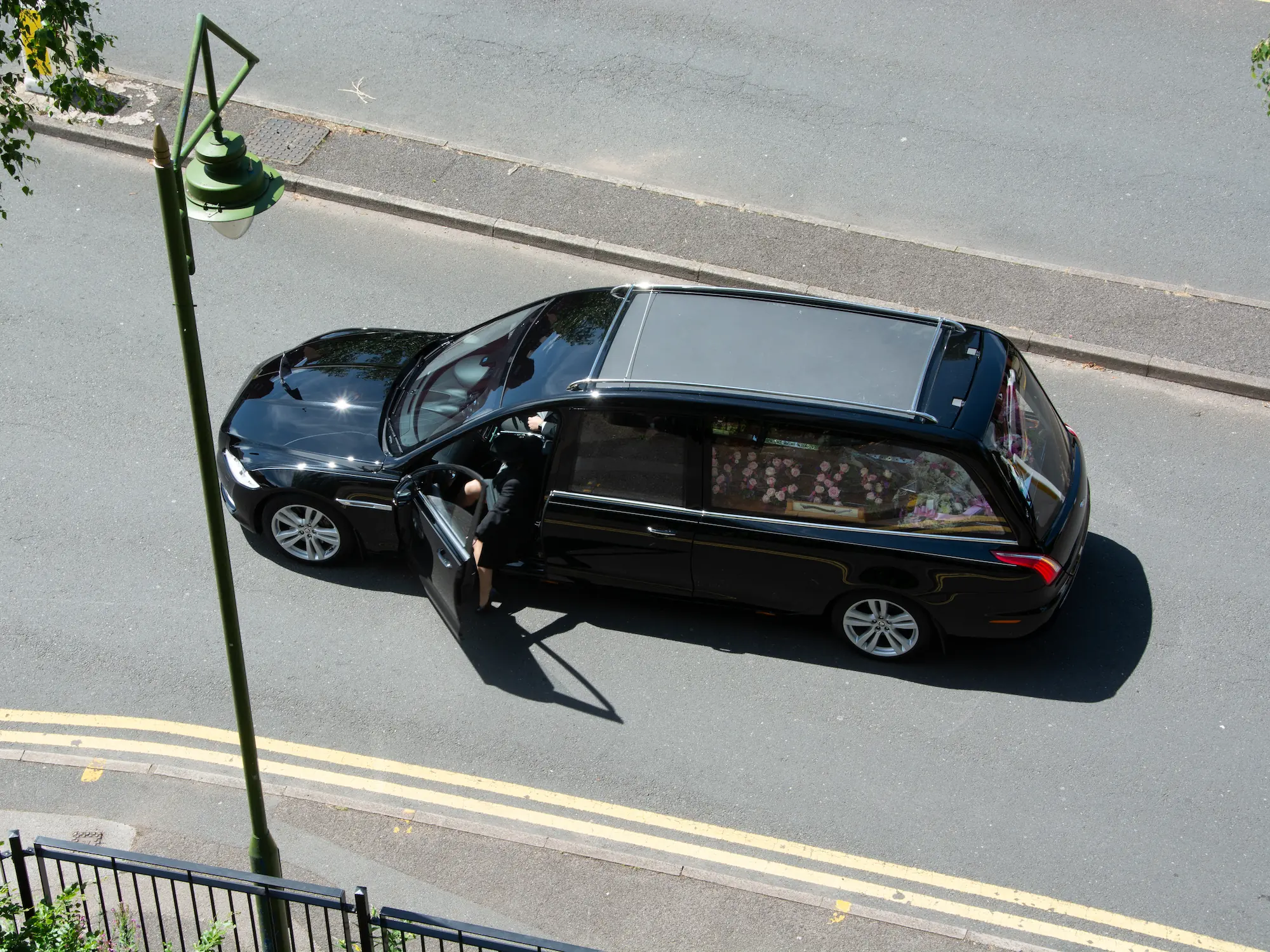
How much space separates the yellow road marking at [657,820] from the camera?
6.86m

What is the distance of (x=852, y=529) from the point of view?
7656 millimetres

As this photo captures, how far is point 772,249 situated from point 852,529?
4401mm

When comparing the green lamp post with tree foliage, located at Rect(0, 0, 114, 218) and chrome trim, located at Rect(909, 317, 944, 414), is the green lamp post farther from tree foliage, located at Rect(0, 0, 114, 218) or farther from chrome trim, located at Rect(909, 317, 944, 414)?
chrome trim, located at Rect(909, 317, 944, 414)

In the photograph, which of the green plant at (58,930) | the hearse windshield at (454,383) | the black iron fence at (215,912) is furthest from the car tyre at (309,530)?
the green plant at (58,930)

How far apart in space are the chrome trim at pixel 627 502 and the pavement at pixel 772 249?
3.86 metres

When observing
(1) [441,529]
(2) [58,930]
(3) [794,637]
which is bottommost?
(3) [794,637]

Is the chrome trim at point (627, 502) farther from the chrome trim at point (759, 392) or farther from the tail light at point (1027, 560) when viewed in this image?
the tail light at point (1027, 560)

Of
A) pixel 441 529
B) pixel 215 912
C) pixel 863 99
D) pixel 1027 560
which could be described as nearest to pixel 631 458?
pixel 441 529

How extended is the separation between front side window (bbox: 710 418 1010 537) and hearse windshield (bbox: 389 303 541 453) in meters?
1.69

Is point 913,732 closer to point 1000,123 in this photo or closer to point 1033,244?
point 1033,244

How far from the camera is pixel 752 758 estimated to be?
7648 millimetres

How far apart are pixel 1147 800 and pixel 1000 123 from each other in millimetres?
7717

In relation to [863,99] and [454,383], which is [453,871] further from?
[863,99]

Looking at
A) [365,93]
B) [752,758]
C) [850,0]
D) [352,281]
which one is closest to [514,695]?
[752,758]
